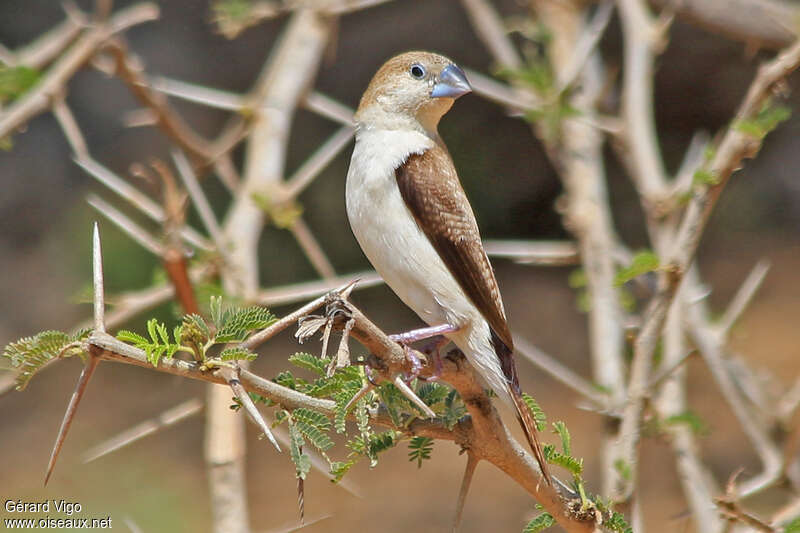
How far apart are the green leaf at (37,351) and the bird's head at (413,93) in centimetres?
134

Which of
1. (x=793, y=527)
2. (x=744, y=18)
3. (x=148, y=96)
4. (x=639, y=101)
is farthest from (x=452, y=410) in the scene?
(x=744, y=18)

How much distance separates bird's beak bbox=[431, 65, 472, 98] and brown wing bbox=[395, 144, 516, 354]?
0.38 m

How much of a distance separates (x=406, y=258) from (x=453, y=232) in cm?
14

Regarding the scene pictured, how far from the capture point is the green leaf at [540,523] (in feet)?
6.44

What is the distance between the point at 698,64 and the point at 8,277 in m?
6.46

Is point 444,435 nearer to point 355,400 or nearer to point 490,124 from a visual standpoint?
point 355,400

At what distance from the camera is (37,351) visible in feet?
5.09

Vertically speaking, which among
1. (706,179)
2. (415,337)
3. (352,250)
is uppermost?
A: (352,250)

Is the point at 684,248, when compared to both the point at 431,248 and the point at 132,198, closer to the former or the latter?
the point at 431,248

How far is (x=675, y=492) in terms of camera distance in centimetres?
646

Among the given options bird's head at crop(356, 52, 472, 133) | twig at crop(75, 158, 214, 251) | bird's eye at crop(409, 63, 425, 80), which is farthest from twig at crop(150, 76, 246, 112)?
bird's eye at crop(409, 63, 425, 80)

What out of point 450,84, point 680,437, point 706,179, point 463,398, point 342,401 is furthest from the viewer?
point 680,437

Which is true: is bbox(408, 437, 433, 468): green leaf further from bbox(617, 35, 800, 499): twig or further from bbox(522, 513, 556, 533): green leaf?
bbox(617, 35, 800, 499): twig

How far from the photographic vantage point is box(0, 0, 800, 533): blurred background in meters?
6.56
